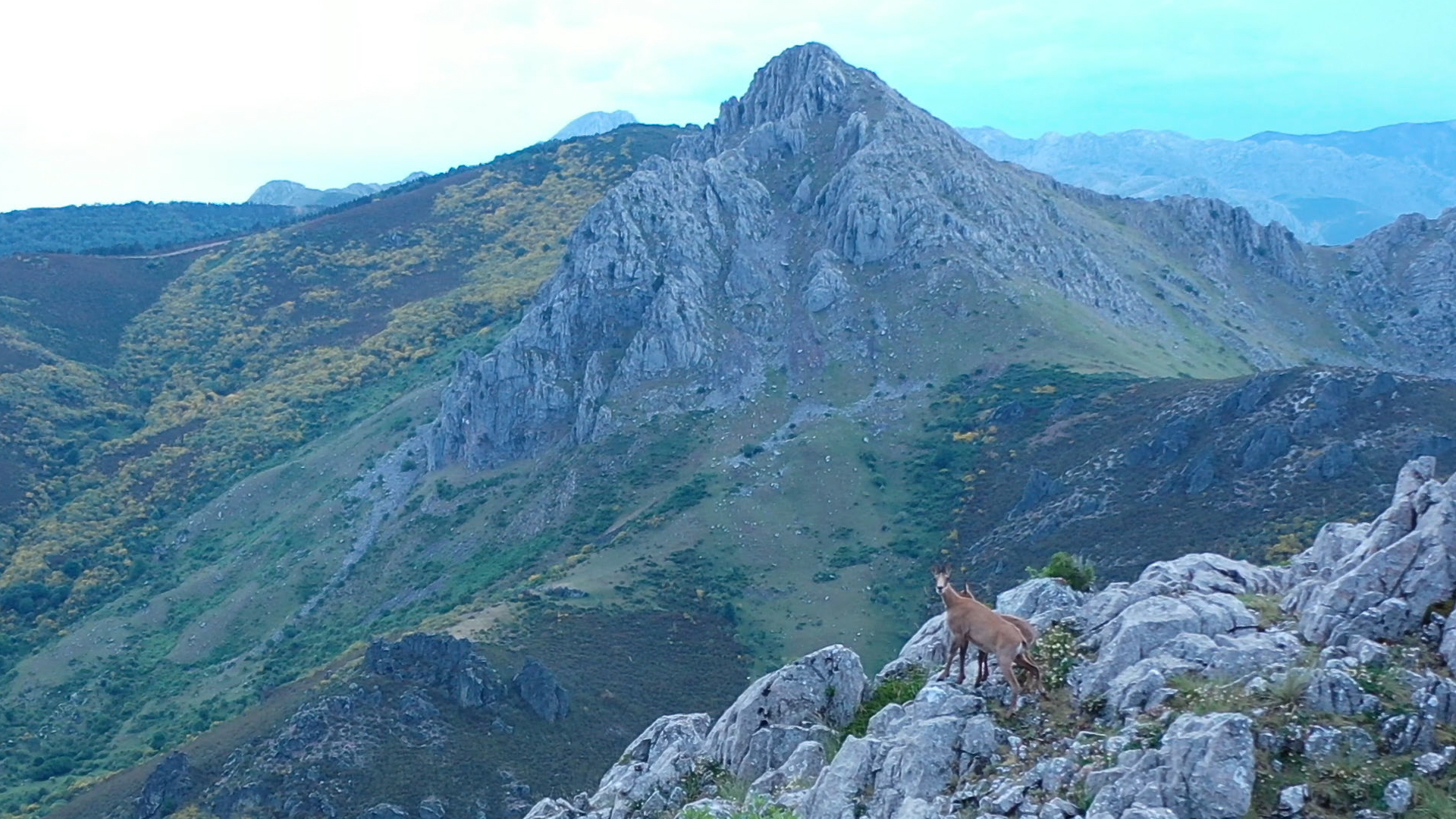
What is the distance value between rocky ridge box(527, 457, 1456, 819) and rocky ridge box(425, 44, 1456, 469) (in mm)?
73175

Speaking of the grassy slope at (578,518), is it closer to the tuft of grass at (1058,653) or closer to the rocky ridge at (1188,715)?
the rocky ridge at (1188,715)

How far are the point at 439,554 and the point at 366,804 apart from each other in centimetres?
4145

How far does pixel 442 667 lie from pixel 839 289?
2281 inches

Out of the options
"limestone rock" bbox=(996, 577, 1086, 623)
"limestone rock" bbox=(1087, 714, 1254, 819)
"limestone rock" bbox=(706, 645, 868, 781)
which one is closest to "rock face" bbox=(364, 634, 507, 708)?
"limestone rock" bbox=(706, 645, 868, 781)

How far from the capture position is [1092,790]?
48.3 ft

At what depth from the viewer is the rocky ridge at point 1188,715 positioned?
14125 mm

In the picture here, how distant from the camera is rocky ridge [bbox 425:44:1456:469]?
9750 cm

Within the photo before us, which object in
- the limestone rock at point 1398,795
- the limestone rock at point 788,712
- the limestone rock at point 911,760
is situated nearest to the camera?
the limestone rock at point 1398,795

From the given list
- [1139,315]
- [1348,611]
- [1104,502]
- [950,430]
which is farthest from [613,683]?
[1139,315]

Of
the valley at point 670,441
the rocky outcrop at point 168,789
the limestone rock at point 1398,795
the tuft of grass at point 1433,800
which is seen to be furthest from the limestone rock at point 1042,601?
the rocky outcrop at point 168,789

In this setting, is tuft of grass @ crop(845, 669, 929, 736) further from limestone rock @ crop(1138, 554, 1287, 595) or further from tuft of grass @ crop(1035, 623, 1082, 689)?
limestone rock @ crop(1138, 554, 1287, 595)

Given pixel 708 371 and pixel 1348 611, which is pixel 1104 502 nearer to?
pixel 708 371

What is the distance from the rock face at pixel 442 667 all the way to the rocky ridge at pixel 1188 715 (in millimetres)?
34573

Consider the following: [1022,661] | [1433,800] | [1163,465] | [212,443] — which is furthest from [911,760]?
[212,443]
